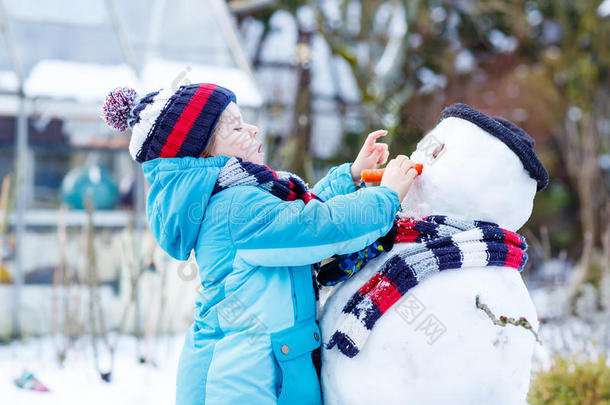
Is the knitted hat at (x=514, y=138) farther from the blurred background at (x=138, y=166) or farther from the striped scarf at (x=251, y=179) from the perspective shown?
the blurred background at (x=138, y=166)

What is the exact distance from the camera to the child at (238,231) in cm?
126

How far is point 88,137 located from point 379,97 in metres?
3.36

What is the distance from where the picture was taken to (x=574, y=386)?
9.04 feet

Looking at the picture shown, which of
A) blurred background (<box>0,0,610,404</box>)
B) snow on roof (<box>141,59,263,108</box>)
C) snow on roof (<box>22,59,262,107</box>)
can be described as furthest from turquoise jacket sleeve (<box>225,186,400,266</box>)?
snow on roof (<box>141,59,263,108</box>)

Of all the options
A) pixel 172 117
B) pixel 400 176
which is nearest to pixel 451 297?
pixel 400 176

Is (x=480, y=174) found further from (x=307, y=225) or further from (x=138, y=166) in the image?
(x=138, y=166)

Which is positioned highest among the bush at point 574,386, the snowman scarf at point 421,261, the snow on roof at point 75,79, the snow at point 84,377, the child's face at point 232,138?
the snow on roof at point 75,79

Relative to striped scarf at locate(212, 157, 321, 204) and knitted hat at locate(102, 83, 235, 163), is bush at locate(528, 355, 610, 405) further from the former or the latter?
knitted hat at locate(102, 83, 235, 163)

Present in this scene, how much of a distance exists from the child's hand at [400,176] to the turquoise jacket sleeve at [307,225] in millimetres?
54

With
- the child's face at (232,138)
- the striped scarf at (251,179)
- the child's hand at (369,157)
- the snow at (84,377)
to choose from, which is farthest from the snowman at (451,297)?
the snow at (84,377)

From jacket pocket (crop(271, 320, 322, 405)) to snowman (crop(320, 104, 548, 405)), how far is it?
4cm

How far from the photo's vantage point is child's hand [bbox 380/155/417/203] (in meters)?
1.34

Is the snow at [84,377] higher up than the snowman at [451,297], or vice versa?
the snowman at [451,297]

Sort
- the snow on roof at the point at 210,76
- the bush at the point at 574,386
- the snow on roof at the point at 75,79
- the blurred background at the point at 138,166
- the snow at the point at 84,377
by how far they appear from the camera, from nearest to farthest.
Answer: the bush at the point at 574,386 → the snow at the point at 84,377 → the blurred background at the point at 138,166 → the snow on roof at the point at 75,79 → the snow on roof at the point at 210,76
